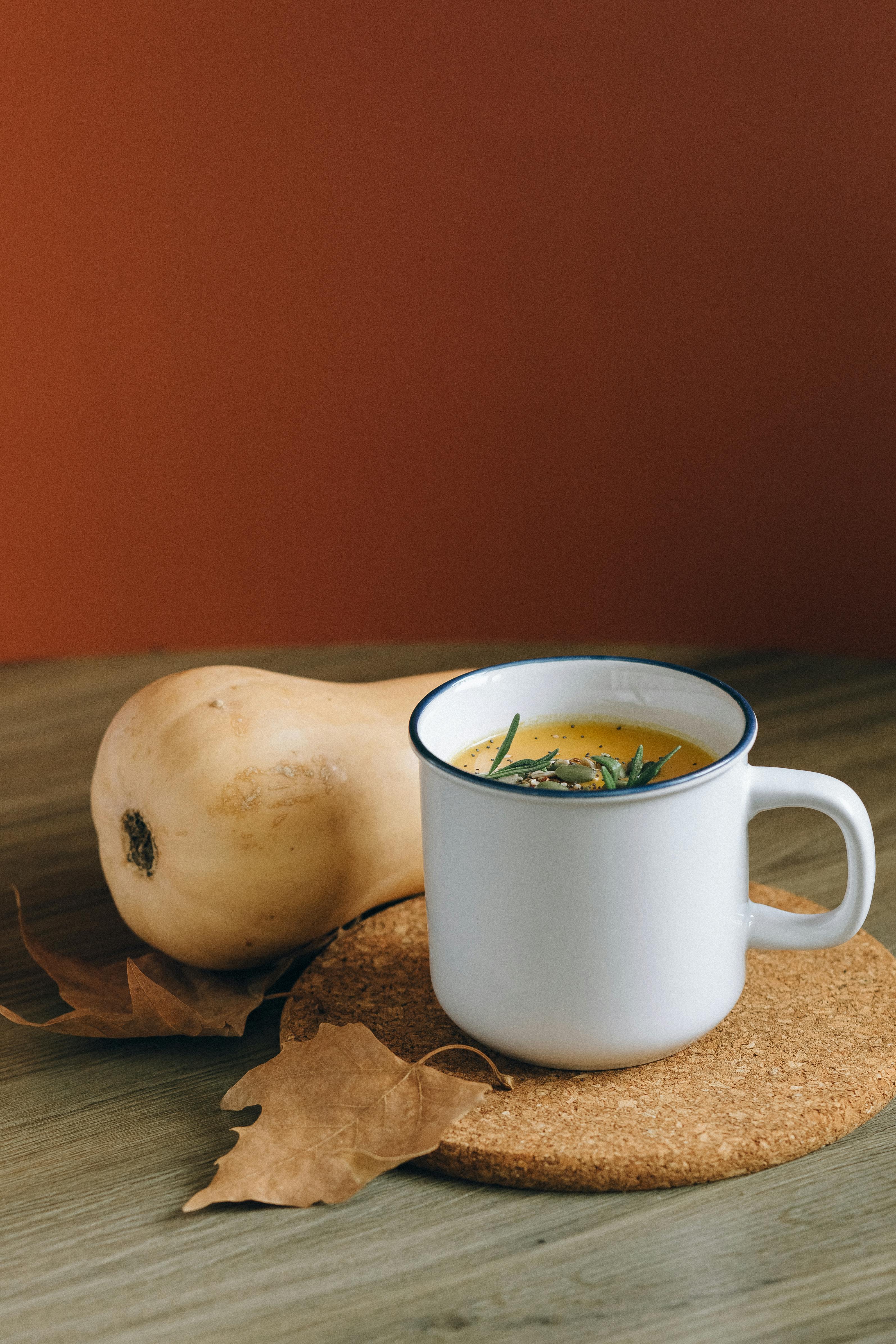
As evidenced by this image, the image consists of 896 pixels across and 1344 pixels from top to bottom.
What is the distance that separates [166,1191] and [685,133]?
3.30 feet

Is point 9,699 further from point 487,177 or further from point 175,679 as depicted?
point 487,177

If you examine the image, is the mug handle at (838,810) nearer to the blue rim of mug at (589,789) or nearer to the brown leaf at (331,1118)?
the blue rim of mug at (589,789)

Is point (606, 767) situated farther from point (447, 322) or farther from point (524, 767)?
point (447, 322)

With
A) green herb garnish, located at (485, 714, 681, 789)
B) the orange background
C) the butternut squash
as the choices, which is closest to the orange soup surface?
green herb garnish, located at (485, 714, 681, 789)

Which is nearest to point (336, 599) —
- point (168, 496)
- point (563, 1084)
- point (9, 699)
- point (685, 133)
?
point (168, 496)

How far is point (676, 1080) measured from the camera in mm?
626

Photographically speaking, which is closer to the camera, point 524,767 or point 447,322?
point 524,767

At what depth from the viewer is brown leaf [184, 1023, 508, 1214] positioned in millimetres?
570

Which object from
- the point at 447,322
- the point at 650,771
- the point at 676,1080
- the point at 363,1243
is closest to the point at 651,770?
the point at 650,771

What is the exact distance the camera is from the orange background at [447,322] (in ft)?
3.87

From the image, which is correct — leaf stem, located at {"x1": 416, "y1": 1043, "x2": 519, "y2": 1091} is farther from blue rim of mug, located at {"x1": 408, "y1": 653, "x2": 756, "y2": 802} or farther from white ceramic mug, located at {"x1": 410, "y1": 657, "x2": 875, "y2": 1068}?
blue rim of mug, located at {"x1": 408, "y1": 653, "x2": 756, "y2": 802}

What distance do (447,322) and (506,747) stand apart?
0.73 meters

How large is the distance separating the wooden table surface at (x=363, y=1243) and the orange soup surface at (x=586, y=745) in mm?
190

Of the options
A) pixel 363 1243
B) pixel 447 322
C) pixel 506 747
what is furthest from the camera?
pixel 447 322
